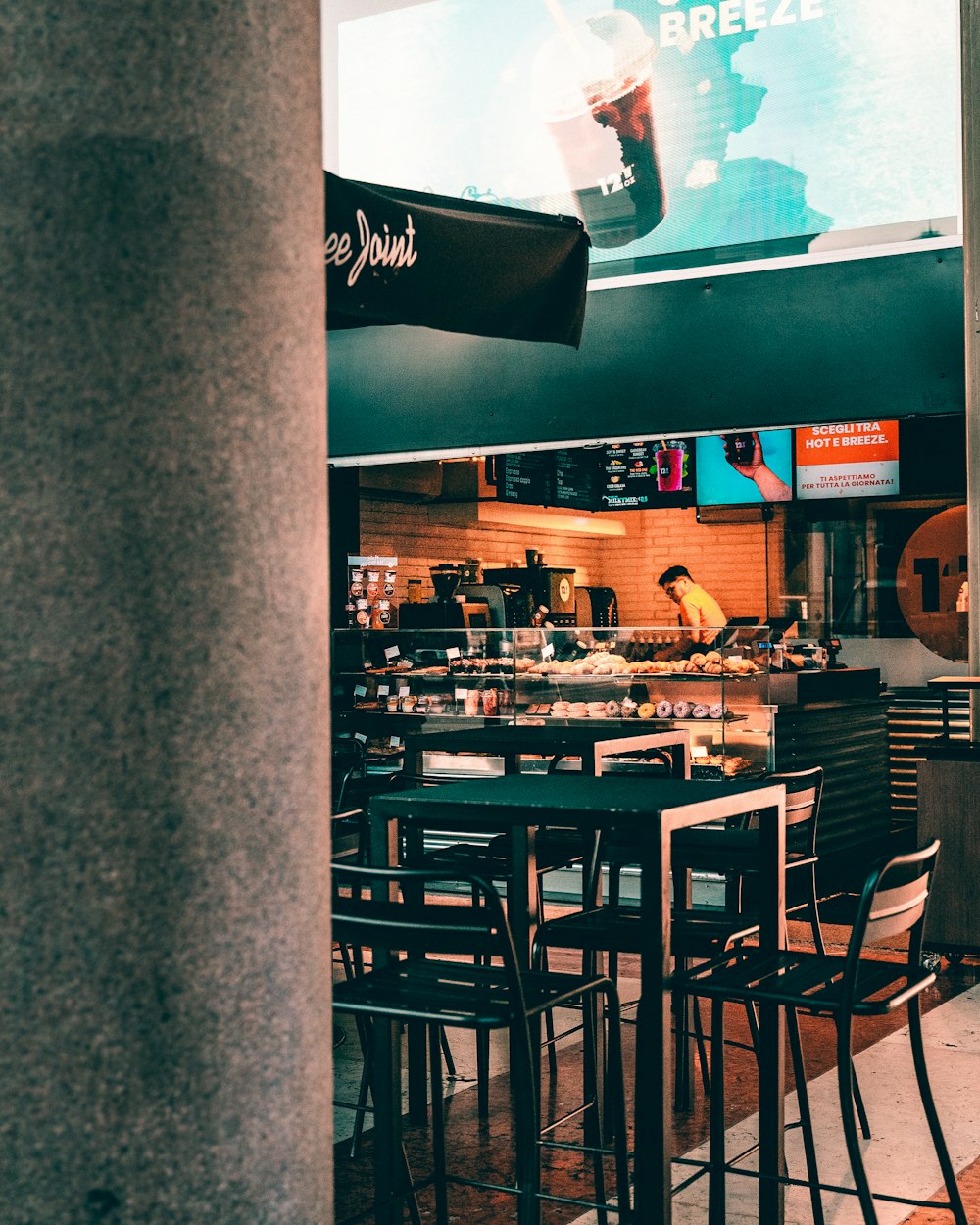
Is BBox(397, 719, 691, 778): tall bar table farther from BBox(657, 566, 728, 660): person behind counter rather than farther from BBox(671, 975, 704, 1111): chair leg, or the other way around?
BBox(657, 566, 728, 660): person behind counter

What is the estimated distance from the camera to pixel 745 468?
31.5 ft

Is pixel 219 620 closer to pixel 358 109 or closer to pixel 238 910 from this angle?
pixel 238 910

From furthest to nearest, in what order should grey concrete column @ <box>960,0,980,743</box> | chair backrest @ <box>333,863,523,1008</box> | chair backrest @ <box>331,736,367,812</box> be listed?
grey concrete column @ <box>960,0,980,743</box> → chair backrest @ <box>331,736,367,812</box> → chair backrest @ <box>333,863,523,1008</box>

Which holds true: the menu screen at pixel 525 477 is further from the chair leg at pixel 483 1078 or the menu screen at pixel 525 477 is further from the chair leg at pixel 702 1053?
the chair leg at pixel 483 1078

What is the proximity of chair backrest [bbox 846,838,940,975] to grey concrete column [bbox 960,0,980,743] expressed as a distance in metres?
3.60

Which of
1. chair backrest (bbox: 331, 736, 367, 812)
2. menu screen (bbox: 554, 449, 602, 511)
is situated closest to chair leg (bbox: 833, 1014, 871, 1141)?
chair backrest (bbox: 331, 736, 367, 812)

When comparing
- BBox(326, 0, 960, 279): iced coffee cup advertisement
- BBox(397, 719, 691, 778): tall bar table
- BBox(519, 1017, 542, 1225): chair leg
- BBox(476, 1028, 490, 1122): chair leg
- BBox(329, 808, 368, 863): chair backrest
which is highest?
BBox(326, 0, 960, 279): iced coffee cup advertisement

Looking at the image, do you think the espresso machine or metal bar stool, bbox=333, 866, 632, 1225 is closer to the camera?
metal bar stool, bbox=333, 866, 632, 1225

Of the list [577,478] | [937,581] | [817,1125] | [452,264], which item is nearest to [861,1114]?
[817,1125]

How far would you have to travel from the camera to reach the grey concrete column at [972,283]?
5.93m

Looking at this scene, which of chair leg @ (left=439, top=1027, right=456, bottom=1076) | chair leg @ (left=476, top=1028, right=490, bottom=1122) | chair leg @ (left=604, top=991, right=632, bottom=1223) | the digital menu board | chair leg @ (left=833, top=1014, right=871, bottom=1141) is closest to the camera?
chair leg @ (left=604, top=991, right=632, bottom=1223)

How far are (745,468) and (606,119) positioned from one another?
3151 millimetres

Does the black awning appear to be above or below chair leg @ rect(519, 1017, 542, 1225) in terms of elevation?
above

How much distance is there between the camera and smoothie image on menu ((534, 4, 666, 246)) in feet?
22.9
